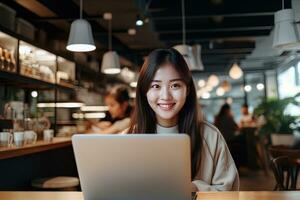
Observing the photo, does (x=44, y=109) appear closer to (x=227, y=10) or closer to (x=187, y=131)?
(x=227, y=10)

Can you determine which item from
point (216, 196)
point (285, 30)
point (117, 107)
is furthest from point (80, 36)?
point (216, 196)

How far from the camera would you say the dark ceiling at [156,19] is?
15.5ft

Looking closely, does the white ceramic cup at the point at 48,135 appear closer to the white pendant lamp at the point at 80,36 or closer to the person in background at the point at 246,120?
the white pendant lamp at the point at 80,36

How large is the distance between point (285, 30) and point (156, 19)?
8.51 feet

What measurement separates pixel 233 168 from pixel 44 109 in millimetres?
3495

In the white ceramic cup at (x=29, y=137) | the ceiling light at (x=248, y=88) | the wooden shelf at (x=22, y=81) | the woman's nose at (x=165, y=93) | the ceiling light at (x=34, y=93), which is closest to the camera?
the woman's nose at (x=165, y=93)

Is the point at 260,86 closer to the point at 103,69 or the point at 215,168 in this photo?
the point at 103,69

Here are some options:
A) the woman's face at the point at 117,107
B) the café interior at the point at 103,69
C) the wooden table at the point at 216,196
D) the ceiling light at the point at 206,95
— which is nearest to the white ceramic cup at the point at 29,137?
the café interior at the point at 103,69

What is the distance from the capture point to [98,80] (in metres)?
7.57

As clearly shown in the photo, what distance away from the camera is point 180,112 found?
1.44 m

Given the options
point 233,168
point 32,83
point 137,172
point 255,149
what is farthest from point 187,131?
point 255,149

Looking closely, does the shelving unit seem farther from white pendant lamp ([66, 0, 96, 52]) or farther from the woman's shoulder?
the woman's shoulder

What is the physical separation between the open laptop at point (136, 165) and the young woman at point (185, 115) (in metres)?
0.34

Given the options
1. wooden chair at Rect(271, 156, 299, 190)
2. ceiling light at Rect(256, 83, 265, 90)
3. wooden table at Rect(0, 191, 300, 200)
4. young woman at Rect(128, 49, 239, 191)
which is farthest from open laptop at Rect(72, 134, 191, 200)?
ceiling light at Rect(256, 83, 265, 90)
